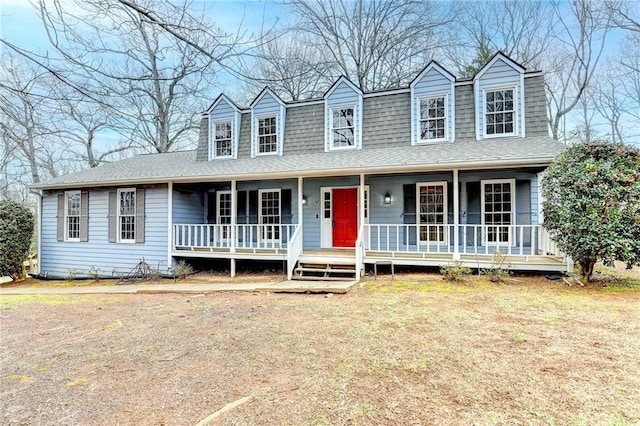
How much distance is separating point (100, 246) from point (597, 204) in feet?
45.0

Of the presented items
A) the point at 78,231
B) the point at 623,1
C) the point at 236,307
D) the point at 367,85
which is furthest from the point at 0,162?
the point at 623,1

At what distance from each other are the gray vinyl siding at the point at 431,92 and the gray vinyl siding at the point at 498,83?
2.51 feet

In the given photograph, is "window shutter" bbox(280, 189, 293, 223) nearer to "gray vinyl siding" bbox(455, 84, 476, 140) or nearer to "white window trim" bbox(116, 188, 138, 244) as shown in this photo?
"white window trim" bbox(116, 188, 138, 244)

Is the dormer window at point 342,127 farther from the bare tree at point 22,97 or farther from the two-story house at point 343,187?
the bare tree at point 22,97

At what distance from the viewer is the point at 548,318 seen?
16.9 ft

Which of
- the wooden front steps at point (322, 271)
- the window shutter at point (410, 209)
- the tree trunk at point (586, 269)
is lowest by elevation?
the wooden front steps at point (322, 271)

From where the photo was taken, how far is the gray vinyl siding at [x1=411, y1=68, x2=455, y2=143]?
10508 millimetres

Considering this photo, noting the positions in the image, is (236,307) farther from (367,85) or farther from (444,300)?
(367,85)

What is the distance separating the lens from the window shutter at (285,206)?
11492mm

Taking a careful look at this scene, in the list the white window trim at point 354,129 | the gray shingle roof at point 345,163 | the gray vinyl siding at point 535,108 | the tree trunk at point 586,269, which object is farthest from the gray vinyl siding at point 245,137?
the tree trunk at point 586,269

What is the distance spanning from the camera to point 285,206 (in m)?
11.6

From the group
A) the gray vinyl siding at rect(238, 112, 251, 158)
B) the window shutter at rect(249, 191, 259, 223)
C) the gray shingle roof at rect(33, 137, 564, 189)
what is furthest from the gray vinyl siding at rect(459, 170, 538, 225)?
the gray vinyl siding at rect(238, 112, 251, 158)

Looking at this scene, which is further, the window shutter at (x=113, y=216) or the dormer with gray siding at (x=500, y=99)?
the window shutter at (x=113, y=216)

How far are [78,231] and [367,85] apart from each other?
15484 millimetres
